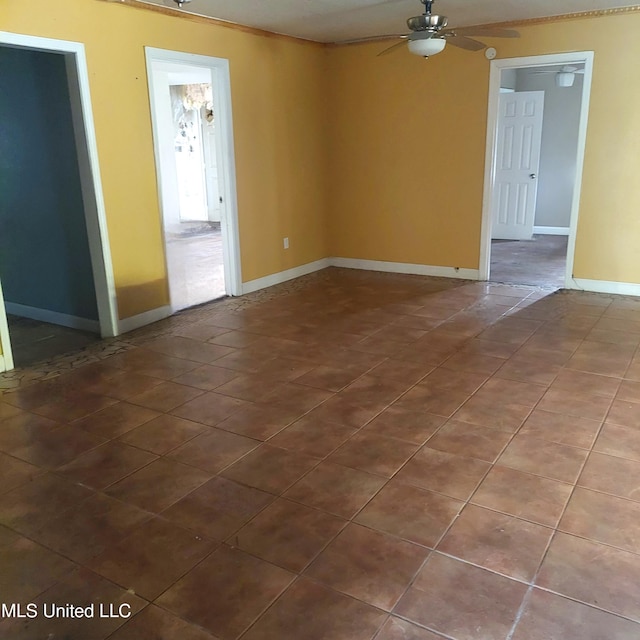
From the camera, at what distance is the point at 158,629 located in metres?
1.74

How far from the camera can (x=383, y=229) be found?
652cm

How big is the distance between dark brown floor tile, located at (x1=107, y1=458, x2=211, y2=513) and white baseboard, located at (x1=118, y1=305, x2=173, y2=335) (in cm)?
215

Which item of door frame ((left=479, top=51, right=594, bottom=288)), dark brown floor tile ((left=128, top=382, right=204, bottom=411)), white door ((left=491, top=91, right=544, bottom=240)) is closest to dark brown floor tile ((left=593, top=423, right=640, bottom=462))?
dark brown floor tile ((left=128, top=382, right=204, bottom=411))

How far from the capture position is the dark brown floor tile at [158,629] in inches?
67.1

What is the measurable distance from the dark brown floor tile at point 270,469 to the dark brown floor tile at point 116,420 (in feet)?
2.41

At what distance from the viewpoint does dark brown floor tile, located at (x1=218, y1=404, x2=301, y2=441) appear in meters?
2.93

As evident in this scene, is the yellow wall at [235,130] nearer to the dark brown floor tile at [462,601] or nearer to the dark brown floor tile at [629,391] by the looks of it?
the dark brown floor tile at [462,601]

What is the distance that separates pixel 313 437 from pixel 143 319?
2.43 m

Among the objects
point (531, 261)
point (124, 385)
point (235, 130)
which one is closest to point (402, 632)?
point (124, 385)

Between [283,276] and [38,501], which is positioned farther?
[283,276]

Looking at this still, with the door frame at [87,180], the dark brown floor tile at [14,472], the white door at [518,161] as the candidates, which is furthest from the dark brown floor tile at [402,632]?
the white door at [518,161]

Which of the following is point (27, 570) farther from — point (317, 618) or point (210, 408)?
point (210, 408)

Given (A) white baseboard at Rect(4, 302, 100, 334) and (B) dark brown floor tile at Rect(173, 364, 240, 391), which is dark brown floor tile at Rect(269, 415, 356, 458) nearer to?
(B) dark brown floor tile at Rect(173, 364, 240, 391)

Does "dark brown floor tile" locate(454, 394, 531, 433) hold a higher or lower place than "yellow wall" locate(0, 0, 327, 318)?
lower
